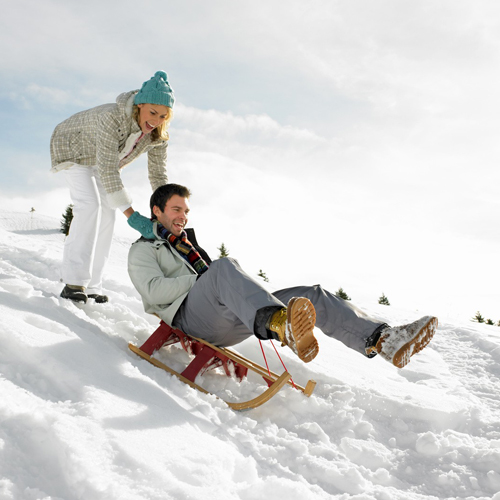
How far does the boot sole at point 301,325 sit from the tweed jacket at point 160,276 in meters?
1.08

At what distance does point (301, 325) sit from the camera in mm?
2006

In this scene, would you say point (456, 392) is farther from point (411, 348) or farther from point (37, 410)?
point (37, 410)

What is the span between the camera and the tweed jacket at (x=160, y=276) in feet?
9.41

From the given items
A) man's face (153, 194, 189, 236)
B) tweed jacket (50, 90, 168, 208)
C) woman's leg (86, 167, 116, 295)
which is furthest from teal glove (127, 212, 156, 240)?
woman's leg (86, 167, 116, 295)

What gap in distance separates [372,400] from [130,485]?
183 centimetres

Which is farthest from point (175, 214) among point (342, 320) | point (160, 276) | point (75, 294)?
point (342, 320)

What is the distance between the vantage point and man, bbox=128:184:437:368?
208cm

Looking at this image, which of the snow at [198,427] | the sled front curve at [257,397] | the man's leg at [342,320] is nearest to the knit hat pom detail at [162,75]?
the snow at [198,427]

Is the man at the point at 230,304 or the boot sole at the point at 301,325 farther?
the man at the point at 230,304

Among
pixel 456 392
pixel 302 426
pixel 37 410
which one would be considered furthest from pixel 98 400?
pixel 456 392

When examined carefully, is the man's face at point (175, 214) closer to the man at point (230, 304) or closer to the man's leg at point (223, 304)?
the man at point (230, 304)

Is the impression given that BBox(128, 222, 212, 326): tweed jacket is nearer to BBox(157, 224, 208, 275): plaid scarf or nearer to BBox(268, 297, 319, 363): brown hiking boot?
BBox(157, 224, 208, 275): plaid scarf

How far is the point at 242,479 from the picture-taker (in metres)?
1.63

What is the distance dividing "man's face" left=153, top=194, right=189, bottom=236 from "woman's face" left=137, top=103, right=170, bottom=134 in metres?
0.69
